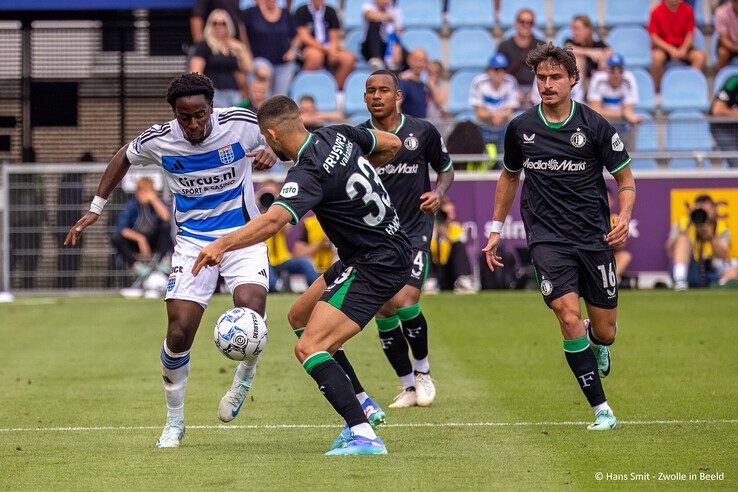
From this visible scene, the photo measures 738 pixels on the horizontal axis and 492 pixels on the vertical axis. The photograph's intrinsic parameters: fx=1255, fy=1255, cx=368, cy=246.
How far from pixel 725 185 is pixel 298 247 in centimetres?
636

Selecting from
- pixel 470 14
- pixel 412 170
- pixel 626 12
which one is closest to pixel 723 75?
pixel 626 12

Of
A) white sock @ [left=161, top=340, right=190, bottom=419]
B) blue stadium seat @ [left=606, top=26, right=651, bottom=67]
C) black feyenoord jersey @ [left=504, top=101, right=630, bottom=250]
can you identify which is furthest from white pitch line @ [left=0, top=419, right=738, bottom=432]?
blue stadium seat @ [left=606, top=26, right=651, bottom=67]

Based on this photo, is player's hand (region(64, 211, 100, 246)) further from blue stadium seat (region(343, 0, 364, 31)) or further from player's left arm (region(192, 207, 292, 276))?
blue stadium seat (region(343, 0, 364, 31))

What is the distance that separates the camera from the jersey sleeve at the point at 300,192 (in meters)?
6.96

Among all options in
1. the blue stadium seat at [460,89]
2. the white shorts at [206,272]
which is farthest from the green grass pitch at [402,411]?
the blue stadium seat at [460,89]

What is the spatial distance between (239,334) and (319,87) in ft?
45.6

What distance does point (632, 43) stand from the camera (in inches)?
881

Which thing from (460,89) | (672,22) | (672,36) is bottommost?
(460,89)

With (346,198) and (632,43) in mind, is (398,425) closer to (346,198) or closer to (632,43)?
(346,198)

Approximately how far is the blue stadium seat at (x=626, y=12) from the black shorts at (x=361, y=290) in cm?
1644

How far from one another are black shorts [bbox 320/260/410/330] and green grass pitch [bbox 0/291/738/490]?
2.82 ft

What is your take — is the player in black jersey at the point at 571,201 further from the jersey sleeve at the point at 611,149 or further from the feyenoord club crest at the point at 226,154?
the feyenoord club crest at the point at 226,154

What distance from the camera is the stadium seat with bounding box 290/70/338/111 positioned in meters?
21.0

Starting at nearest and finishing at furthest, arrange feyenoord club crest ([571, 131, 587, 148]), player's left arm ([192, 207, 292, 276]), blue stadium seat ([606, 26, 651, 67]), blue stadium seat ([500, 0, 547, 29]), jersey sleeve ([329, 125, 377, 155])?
player's left arm ([192, 207, 292, 276]) → jersey sleeve ([329, 125, 377, 155]) → feyenoord club crest ([571, 131, 587, 148]) → blue stadium seat ([606, 26, 651, 67]) → blue stadium seat ([500, 0, 547, 29])
